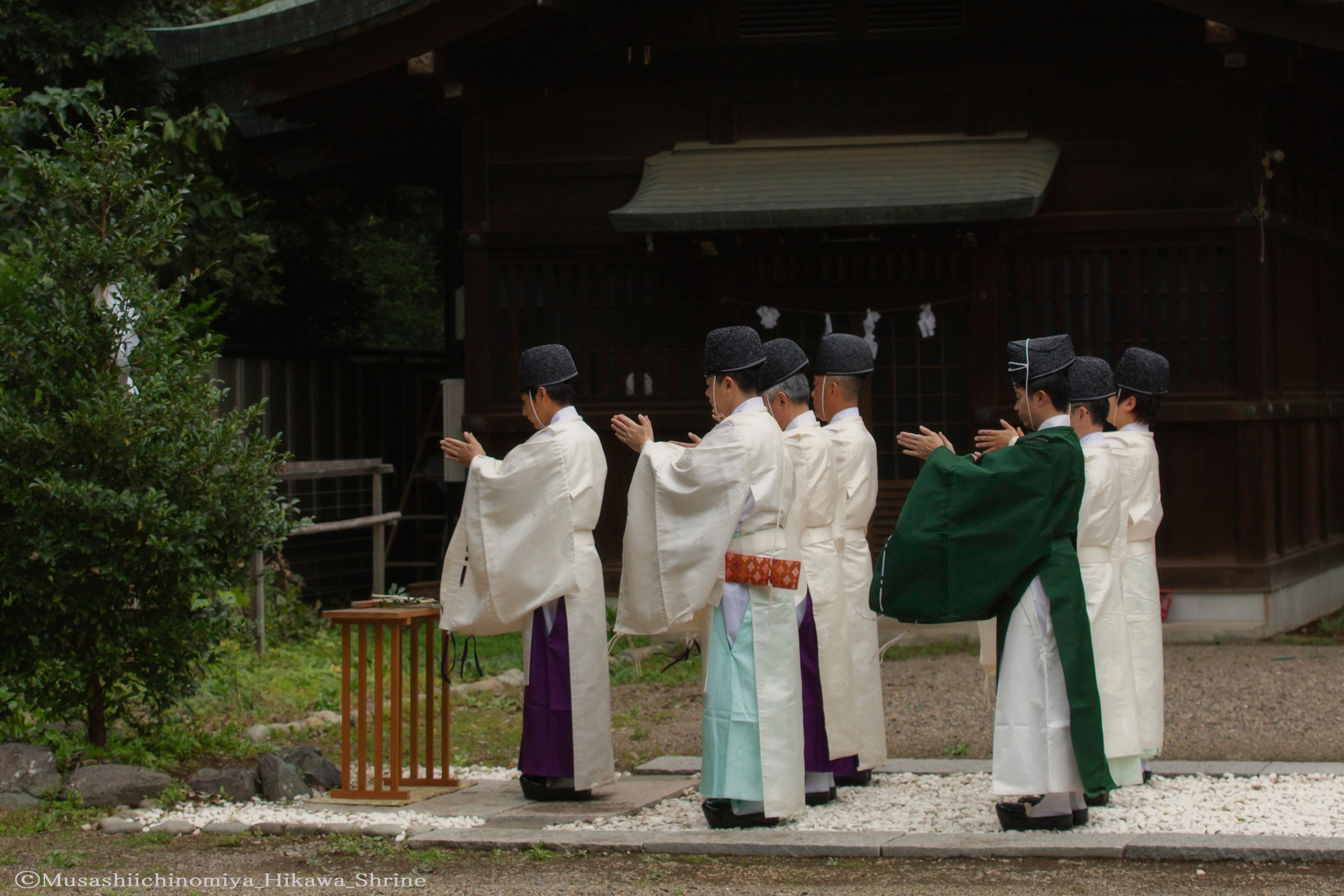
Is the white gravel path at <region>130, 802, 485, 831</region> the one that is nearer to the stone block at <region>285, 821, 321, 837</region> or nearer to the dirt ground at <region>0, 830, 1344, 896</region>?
the stone block at <region>285, 821, 321, 837</region>

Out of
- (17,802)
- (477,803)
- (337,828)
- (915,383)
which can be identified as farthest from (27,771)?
(915,383)

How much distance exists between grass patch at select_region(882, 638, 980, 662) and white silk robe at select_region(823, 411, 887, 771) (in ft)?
9.92

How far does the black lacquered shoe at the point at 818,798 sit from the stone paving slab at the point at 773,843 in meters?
0.54

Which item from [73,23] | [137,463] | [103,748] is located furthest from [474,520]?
[73,23]

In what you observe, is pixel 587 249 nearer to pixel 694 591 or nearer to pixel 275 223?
pixel 275 223

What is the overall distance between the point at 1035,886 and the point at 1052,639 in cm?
97

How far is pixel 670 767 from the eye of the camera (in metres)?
6.72

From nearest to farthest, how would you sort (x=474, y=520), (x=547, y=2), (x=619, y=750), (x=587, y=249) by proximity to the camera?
1. (x=474, y=520)
2. (x=619, y=750)
3. (x=547, y=2)
4. (x=587, y=249)

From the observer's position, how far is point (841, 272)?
33.0 feet

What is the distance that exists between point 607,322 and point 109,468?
4.65 metres

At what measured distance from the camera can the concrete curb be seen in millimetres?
4883

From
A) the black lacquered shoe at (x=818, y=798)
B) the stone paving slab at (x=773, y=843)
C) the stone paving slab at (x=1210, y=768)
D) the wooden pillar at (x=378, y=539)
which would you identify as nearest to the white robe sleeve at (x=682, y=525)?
the stone paving slab at (x=773, y=843)

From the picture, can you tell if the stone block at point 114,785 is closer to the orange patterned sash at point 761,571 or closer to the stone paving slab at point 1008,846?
→ the orange patterned sash at point 761,571

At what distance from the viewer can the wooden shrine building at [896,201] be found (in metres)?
9.60
